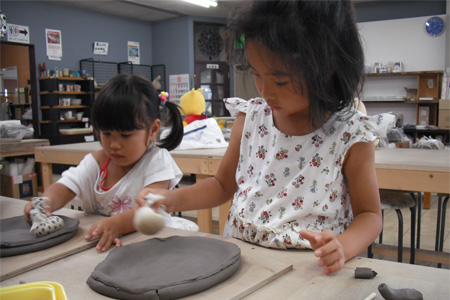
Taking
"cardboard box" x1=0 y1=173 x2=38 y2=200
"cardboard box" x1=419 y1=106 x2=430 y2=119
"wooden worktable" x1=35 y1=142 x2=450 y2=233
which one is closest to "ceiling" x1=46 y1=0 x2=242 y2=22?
"cardboard box" x1=419 y1=106 x2=430 y2=119

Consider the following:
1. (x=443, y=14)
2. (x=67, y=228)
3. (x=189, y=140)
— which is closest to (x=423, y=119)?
(x=443, y=14)

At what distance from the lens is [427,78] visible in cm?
653

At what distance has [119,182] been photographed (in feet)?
4.15

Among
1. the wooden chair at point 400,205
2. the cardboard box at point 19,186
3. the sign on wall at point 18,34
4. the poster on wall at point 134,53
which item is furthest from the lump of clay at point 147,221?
the poster on wall at point 134,53

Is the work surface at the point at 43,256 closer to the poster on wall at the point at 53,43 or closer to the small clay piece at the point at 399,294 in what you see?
the small clay piece at the point at 399,294

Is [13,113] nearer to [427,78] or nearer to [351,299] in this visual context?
[427,78]

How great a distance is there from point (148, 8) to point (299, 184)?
749cm

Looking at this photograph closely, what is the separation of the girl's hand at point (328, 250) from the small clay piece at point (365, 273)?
3 centimetres

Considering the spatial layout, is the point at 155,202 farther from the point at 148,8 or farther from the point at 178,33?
the point at 178,33

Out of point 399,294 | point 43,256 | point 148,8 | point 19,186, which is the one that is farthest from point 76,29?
point 399,294

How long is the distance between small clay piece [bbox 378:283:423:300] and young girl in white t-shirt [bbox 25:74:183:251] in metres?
0.75

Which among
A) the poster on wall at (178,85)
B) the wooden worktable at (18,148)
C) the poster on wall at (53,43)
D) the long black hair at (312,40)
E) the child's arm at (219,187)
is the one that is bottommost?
the wooden worktable at (18,148)

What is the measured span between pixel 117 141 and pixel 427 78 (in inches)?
262

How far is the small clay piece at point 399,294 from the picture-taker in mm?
519
